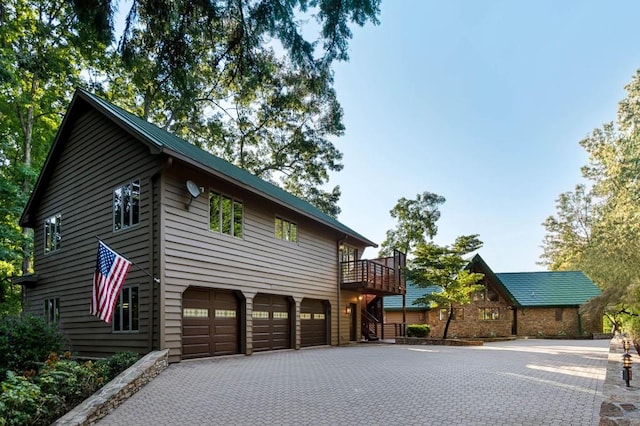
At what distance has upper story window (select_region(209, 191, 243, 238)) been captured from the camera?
42.7 feet

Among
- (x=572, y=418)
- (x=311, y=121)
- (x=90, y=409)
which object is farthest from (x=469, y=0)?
(x=311, y=121)

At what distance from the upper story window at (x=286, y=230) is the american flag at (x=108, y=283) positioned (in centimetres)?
667

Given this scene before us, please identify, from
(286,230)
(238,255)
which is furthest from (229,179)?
(286,230)

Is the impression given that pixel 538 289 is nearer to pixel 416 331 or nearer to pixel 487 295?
pixel 487 295

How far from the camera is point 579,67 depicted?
17.9 meters

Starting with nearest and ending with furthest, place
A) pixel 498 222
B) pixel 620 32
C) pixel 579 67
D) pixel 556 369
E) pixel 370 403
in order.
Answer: pixel 370 403 → pixel 556 369 → pixel 620 32 → pixel 579 67 → pixel 498 222

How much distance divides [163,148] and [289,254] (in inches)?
275

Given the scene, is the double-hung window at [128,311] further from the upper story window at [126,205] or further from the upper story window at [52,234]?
the upper story window at [52,234]

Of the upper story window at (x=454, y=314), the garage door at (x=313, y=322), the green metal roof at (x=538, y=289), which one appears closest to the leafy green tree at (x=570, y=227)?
the green metal roof at (x=538, y=289)

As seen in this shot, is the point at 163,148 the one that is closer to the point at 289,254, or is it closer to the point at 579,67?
the point at 289,254

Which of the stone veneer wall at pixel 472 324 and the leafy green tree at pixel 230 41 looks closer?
the leafy green tree at pixel 230 41

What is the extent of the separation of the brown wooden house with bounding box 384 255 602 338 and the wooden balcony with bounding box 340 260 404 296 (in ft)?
20.6

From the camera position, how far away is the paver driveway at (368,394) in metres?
6.13

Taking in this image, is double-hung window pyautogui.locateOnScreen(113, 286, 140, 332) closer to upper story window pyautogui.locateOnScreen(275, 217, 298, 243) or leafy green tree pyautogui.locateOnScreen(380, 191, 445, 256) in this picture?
upper story window pyautogui.locateOnScreen(275, 217, 298, 243)
